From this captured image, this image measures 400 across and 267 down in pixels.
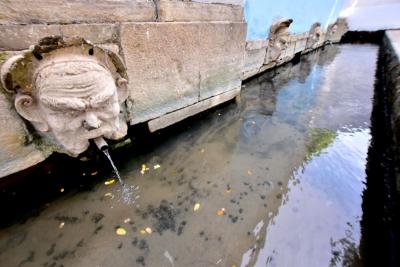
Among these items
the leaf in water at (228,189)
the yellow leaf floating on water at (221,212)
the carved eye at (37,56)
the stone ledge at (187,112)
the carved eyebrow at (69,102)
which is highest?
the carved eye at (37,56)

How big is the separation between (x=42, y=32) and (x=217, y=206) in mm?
1790

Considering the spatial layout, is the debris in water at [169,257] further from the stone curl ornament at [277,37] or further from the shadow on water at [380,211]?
the stone curl ornament at [277,37]

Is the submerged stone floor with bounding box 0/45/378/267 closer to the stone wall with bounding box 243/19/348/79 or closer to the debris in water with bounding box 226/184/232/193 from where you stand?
the debris in water with bounding box 226/184/232/193

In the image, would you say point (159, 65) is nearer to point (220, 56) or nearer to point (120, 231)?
point (220, 56)

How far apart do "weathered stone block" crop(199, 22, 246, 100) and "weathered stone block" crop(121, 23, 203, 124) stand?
Answer: 130mm

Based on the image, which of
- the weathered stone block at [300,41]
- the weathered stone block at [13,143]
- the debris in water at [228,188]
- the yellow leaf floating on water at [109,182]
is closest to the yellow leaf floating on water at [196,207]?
the debris in water at [228,188]

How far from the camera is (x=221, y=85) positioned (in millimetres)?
3107

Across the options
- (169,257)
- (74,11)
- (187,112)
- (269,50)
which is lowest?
(169,257)

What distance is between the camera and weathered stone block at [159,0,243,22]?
79.6 inches

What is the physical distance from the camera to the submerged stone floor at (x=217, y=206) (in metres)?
1.38

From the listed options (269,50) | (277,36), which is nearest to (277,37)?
(277,36)

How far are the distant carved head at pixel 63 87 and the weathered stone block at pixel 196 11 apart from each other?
0.86 meters

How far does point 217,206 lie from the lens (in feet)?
5.58

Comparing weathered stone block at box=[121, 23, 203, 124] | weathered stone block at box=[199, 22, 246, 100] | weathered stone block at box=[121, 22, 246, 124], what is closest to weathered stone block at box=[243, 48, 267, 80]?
weathered stone block at box=[199, 22, 246, 100]
